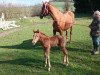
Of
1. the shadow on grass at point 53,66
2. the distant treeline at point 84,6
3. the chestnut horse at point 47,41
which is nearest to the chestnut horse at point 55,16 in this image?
the shadow on grass at point 53,66

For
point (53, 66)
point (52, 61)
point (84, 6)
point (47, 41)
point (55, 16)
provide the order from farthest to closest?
point (84, 6) < point (55, 16) < point (52, 61) < point (53, 66) < point (47, 41)

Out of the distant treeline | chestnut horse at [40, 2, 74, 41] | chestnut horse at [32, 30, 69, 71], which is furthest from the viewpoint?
the distant treeline

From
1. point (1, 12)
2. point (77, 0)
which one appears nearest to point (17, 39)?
point (1, 12)

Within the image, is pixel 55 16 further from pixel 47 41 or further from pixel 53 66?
pixel 47 41

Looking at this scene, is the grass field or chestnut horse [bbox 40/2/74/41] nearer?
the grass field

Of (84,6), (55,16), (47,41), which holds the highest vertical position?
(55,16)

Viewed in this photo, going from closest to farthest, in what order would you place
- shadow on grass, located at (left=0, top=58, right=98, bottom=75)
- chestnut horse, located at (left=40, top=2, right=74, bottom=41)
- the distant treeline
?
shadow on grass, located at (left=0, top=58, right=98, bottom=75) < chestnut horse, located at (left=40, top=2, right=74, bottom=41) < the distant treeline

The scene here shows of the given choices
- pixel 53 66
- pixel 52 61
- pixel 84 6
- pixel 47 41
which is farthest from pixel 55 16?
pixel 84 6

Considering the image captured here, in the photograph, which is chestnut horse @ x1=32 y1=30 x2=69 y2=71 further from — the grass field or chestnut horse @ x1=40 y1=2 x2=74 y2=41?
chestnut horse @ x1=40 y1=2 x2=74 y2=41

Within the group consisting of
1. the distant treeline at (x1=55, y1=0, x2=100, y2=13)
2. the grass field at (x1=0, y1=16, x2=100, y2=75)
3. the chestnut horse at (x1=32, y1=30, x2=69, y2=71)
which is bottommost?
the distant treeline at (x1=55, y1=0, x2=100, y2=13)

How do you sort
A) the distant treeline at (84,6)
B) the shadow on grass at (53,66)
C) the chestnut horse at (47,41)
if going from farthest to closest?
the distant treeline at (84,6) → the shadow on grass at (53,66) → the chestnut horse at (47,41)

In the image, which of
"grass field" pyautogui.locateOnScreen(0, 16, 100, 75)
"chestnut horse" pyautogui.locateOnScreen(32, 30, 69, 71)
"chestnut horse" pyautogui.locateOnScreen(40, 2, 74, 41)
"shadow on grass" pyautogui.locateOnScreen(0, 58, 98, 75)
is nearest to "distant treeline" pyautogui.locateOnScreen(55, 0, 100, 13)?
"chestnut horse" pyautogui.locateOnScreen(40, 2, 74, 41)

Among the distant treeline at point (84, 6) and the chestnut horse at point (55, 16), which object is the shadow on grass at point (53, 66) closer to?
the chestnut horse at point (55, 16)

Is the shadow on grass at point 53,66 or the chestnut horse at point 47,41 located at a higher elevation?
the chestnut horse at point 47,41
